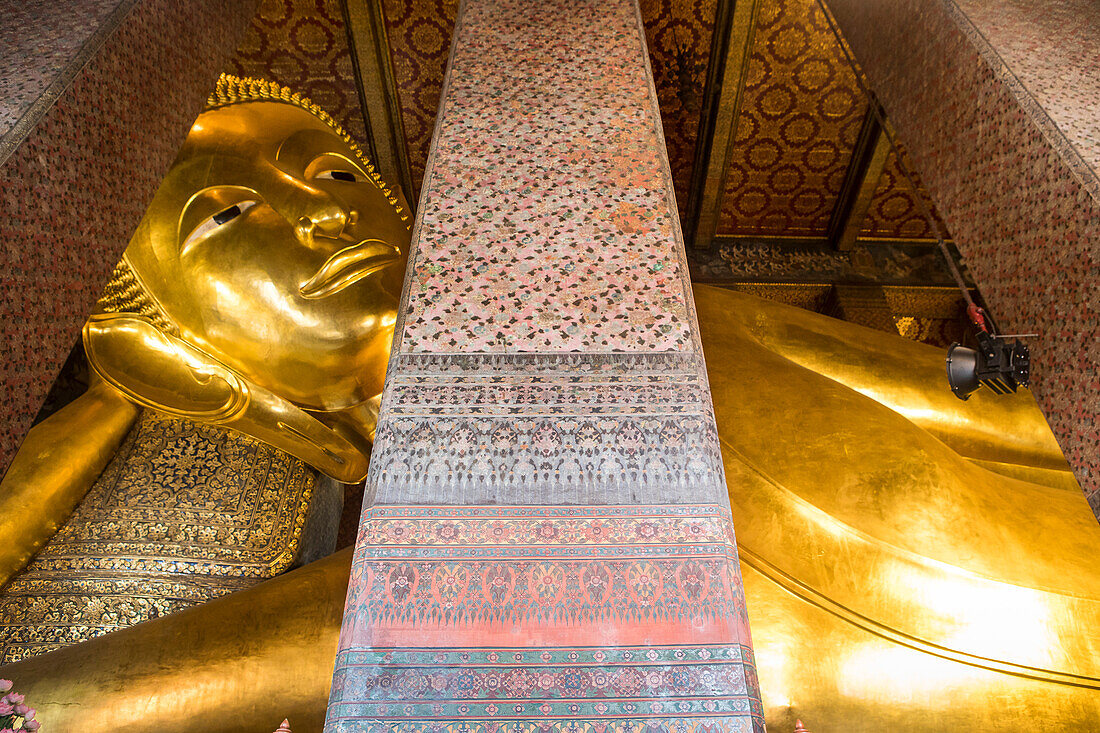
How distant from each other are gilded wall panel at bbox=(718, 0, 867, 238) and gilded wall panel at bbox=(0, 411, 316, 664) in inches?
134

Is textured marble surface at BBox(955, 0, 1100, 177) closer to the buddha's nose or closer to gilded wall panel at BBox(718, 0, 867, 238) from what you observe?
the buddha's nose

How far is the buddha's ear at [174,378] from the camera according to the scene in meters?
2.81

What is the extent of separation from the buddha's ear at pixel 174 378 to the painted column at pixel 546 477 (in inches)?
54.7

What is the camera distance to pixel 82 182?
1796mm

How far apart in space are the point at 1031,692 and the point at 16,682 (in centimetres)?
250

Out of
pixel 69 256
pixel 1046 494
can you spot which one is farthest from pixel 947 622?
pixel 69 256

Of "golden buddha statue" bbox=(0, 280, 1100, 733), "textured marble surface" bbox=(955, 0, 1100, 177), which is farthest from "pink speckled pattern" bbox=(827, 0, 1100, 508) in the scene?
"golden buddha statue" bbox=(0, 280, 1100, 733)

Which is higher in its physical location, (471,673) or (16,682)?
(471,673)

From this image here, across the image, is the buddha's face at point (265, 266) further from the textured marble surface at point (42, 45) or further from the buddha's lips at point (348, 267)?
the textured marble surface at point (42, 45)

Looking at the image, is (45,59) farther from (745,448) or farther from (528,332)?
(745,448)

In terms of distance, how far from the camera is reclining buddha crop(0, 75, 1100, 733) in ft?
6.56

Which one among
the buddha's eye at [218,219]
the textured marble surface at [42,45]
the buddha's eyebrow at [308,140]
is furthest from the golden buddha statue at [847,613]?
the buddha's eyebrow at [308,140]

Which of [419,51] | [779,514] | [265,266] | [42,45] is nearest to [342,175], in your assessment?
[265,266]

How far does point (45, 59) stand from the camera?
176cm
